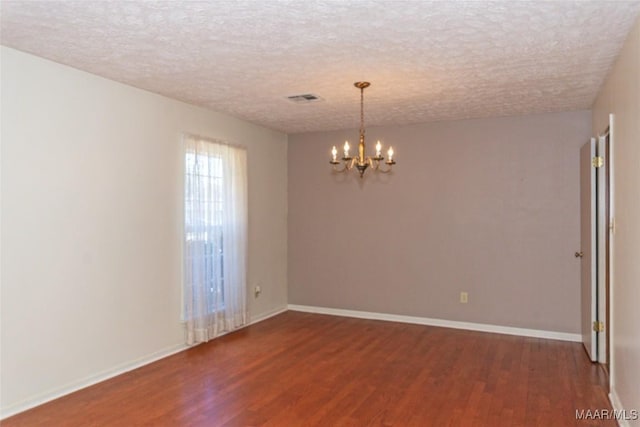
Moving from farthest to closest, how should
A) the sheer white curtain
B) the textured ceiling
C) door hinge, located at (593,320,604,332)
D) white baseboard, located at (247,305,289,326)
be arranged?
white baseboard, located at (247,305,289,326), the sheer white curtain, door hinge, located at (593,320,604,332), the textured ceiling

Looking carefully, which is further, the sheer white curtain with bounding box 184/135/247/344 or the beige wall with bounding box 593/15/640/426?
the sheer white curtain with bounding box 184/135/247/344

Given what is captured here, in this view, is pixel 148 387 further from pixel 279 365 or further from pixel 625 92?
pixel 625 92

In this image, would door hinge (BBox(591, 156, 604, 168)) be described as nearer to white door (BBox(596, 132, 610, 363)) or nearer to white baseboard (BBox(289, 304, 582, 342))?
white door (BBox(596, 132, 610, 363))

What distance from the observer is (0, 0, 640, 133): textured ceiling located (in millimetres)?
2445

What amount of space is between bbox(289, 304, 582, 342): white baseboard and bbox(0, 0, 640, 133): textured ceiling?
96.5 inches

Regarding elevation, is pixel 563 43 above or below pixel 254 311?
above

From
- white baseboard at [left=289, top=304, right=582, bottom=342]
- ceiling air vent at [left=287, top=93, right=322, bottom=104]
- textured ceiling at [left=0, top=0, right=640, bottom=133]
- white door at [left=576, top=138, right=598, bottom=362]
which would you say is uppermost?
ceiling air vent at [left=287, top=93, right=322, bottom=104]

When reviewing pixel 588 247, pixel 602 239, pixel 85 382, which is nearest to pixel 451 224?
pixel 588 247

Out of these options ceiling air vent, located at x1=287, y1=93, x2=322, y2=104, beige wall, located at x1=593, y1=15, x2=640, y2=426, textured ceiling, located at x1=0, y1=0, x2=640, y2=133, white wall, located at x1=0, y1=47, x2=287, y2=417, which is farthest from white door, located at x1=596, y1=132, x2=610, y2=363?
white wall, located at x1=0, y1=47, x2=287, y2=417

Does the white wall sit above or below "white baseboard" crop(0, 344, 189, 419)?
above

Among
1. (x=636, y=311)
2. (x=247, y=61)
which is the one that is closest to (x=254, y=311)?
(x=247, y=61)

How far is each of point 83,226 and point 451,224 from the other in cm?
391

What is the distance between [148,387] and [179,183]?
6.21 feet

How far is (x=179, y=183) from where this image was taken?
448 centimetres
